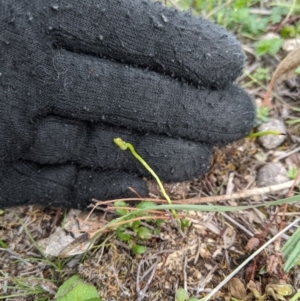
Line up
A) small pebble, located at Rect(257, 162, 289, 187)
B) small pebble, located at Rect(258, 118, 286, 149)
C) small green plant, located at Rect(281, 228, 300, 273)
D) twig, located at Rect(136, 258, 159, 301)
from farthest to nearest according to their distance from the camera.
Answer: small pebble, located at Rect(258, 118, 286, 149) → small pebble, located at Rect(257, 162, 289, 187) → twig, located at Rect(136, 258, 159, 301) → small green plant, located at Rect(281, 228, 300, 273)

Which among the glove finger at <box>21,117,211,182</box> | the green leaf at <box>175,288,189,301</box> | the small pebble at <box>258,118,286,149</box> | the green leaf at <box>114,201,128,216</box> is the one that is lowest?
the green leaf at <box>175,288,189,301</box>

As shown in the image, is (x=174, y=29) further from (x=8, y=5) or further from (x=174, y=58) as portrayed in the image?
(x=8, y=5)

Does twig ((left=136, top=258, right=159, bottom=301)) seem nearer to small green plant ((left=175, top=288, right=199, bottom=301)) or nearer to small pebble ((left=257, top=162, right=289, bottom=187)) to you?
small green plant ((left=175, top=288, right=199, bottom=301))

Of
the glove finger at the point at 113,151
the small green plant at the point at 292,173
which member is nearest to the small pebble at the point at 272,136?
the small green plant at the point at 292,173

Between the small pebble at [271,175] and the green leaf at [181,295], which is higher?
the small pebble at [271,175]

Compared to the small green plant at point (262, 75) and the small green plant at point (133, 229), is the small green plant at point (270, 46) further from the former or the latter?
the small green plant at point (133, 229)

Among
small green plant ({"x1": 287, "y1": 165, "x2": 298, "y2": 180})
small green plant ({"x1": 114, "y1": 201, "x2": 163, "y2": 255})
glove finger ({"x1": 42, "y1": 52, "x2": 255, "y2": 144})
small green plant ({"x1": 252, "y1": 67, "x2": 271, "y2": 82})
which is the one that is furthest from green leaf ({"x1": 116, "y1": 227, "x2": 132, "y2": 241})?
small green plant ({"x1": 252, "y1": 67, "x2": 271, "y2": 82})

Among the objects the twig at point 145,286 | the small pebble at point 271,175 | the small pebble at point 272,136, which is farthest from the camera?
the small pebble at point 272,136
